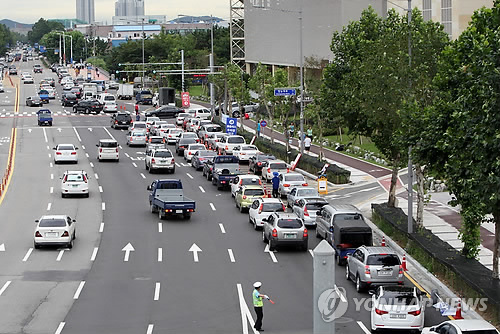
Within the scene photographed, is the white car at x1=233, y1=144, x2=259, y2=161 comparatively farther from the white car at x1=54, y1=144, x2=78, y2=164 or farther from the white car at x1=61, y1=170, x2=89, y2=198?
the white car at x1=61, y1=170, x2=89, y2=198

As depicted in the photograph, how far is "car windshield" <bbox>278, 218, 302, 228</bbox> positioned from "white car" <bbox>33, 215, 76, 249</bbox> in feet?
29.6

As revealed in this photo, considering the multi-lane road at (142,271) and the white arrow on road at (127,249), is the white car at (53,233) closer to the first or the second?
the multi-lane road at (142,271)

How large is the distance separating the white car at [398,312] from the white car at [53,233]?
1667 centimetres

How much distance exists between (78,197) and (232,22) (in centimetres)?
10354

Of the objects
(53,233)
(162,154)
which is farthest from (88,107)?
(53,233)

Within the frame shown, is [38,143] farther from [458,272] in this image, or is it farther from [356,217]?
[458,272]

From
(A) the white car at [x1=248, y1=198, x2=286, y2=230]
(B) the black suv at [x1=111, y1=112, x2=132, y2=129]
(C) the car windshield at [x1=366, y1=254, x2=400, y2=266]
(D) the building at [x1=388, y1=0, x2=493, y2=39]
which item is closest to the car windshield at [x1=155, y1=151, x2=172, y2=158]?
(A) the white car at [x1=248, y1=198, x2=286, y2=230]

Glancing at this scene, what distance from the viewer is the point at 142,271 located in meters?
34.1

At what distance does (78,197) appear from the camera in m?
Result: 51.3

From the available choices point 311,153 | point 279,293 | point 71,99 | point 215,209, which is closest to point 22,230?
point 215,209

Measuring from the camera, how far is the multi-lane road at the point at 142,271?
27312 mm

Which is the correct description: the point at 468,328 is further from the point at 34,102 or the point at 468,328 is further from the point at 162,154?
the point at 34,102

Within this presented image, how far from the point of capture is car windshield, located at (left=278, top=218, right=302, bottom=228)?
3725 centimetres

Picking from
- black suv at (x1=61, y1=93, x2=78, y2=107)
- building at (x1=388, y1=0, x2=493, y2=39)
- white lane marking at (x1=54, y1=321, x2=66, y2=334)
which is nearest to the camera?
white lane marking at (x1=54, y1=321, x2=66, y2=334)
